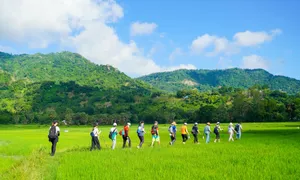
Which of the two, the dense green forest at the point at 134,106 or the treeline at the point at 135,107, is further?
the dense green forest at the point at 134,106

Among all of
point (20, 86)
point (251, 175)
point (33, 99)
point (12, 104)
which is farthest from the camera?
point (20, 86)

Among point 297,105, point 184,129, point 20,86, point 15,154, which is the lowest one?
point 15,154

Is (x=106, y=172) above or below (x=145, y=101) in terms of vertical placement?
below

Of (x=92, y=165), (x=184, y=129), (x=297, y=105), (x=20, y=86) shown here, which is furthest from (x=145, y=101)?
(x=92, y=165)

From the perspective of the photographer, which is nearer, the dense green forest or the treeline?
the treeline

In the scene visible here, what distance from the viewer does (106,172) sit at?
1273 cm

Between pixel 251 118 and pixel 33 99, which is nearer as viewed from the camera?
pixel 251 118

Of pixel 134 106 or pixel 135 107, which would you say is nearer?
pixel 135 107

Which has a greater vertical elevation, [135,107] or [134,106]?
[134,106]

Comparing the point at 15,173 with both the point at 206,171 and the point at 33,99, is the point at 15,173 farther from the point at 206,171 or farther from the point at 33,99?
the point at 33,99

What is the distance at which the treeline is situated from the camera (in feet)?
348

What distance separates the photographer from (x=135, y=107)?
163 metres

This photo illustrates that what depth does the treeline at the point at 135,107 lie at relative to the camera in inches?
4176

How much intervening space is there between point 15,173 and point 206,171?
7.85 meters
